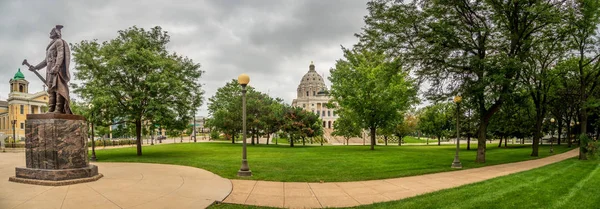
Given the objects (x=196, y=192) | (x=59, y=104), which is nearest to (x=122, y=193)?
(x=196, y=192)

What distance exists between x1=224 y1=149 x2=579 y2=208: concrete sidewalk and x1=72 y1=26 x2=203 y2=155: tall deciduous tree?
41.2 ft

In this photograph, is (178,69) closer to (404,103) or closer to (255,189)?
(255,189)

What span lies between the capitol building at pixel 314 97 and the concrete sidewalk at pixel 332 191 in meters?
114

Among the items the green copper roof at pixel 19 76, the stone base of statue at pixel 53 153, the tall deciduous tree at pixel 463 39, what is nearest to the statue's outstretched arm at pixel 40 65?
the stone base of statue at pixel 53 153

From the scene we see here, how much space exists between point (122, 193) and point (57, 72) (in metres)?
5.44

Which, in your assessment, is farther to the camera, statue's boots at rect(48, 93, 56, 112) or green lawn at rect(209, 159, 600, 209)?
statue's boots at rect(48, 93, 56, 112)

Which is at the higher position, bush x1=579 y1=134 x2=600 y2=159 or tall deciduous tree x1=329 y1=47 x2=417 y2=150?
tall deciduous tree x1=329 y1=47 x2=417 y2=150

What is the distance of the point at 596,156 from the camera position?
58.3ft

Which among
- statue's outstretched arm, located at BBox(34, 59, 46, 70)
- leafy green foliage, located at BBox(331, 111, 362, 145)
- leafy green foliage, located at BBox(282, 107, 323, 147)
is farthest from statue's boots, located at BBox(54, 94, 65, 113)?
leafy green foliage, located at BBox(282, 107, 323, 147)

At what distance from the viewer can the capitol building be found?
12825cm

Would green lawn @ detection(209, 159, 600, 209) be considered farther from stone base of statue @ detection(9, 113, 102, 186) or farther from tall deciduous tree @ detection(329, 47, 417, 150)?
tall deciduous tree @ detection(329, 47, 417, 150)

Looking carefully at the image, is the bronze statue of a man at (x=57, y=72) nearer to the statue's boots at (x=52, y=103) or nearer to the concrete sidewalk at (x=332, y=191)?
the statue's boots at (x=52, y=103)

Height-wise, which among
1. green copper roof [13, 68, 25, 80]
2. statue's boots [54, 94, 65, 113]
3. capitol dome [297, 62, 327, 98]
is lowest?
statue's boots [54, 94, 65, 113]

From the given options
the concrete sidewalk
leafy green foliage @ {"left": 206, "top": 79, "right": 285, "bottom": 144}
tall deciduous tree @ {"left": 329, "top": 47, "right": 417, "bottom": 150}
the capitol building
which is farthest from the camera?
the capitol building
